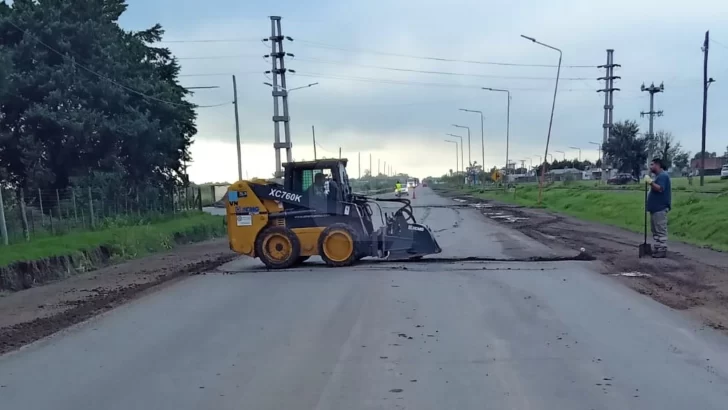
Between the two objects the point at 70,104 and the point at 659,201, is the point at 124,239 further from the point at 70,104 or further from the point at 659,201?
the point at 659,201

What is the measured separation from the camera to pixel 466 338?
8.62m

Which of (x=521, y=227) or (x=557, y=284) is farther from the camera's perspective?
(x=521, y=227)

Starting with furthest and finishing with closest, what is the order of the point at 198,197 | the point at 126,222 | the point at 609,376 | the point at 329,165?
1. the point at 198,197
2. the point at 126,222
3. the point at 329,165
4. the point at 609,376

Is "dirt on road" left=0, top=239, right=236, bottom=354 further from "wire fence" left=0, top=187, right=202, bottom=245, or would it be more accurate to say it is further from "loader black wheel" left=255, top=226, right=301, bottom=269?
"wire fence" left=0, top=187, right=202, bottom=245

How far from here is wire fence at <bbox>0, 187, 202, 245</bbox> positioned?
66.8 feet

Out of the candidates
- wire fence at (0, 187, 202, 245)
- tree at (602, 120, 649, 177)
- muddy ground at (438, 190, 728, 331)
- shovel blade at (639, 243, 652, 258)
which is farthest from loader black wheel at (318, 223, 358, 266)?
tree at (602, 120, 649, 177)

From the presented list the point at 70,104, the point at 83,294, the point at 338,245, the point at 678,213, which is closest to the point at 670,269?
the point at 338,245

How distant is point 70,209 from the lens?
24094 mm

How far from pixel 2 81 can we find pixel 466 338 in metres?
25.5

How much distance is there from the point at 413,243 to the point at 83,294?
707cm

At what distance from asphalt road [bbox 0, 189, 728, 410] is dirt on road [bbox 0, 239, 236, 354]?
0.57 meters

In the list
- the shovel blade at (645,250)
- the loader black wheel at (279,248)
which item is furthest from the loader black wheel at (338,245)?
the shovel blade at (645,250)

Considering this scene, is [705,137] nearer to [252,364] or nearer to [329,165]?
[329,165]

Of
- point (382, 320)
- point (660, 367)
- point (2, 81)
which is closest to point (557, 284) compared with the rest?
point (382, 320)
